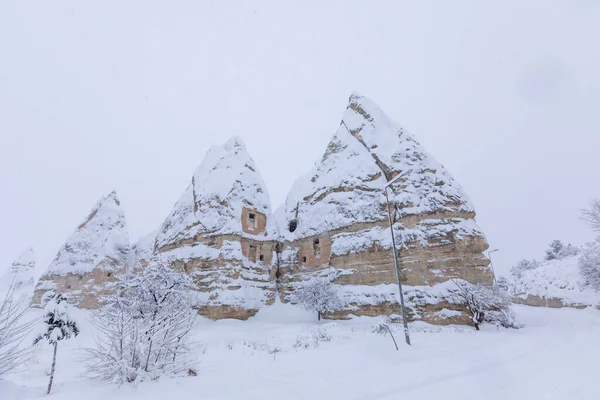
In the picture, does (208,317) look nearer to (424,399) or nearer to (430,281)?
(430,281)

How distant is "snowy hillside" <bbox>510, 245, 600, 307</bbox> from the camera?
36.6 m

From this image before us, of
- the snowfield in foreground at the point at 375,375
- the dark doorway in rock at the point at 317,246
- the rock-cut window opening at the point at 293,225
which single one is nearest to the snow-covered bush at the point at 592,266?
the snowfield in foreground at the point at 375,375

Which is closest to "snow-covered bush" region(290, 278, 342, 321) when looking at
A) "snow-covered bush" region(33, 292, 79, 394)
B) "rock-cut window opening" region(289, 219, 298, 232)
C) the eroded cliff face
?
the eroded cliff face

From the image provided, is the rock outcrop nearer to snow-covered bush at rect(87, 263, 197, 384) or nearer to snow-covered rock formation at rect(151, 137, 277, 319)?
snow-covered rock formation at rect(151, 137, 277, 319)

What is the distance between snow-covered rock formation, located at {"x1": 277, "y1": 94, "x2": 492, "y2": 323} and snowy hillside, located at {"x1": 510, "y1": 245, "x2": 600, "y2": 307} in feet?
72.3

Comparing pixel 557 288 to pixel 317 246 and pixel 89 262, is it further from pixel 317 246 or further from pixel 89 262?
pixel 89 262

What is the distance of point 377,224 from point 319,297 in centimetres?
867

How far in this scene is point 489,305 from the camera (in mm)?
21312

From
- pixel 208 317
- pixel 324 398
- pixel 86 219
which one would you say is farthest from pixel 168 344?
pixel 86 219

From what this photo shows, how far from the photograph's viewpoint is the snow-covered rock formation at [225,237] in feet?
89.8

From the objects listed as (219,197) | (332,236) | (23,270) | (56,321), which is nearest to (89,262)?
(219,197)

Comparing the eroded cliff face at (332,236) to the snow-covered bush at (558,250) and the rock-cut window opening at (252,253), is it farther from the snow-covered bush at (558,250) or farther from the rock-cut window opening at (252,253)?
the snow-covered bush at (558,250)

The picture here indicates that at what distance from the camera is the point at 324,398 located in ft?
21.2

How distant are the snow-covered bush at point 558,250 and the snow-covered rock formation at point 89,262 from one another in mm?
82644
